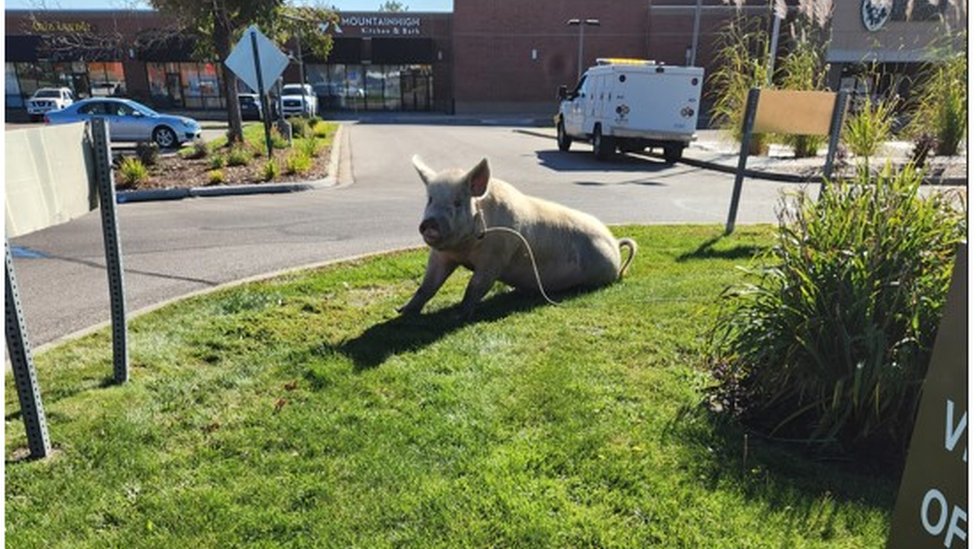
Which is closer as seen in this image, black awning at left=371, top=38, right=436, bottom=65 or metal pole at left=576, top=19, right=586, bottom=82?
metal pole at left=576, top=19, right=586, bottom=82

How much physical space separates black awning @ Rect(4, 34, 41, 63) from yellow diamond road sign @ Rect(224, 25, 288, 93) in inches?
1453

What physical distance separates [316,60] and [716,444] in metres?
47.5

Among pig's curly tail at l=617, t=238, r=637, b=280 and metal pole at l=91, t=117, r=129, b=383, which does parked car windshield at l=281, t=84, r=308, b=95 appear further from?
metal pole at l=91, t=117, r=129, b=383

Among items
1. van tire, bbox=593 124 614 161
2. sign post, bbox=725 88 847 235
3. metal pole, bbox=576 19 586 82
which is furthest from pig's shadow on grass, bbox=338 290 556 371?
metal pole, bbox=576 19 586 82

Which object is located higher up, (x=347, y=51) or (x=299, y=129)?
(x=347, y=51)

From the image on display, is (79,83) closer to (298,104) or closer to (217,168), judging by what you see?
(298,104)

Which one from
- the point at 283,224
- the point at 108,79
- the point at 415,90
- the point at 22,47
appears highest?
the point at 22,47

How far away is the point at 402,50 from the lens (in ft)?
154

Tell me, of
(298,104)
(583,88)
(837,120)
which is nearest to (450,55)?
(298,104)

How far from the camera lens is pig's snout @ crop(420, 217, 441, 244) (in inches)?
180

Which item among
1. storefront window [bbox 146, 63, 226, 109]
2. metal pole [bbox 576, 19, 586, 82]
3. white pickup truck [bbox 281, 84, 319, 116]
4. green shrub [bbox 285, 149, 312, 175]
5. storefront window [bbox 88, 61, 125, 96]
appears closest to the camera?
green shrub [bbox 285, 149, 312, 175]

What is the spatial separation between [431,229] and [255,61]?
11368 mm

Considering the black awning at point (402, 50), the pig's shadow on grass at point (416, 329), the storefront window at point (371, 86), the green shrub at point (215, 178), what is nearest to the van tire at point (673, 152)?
the green shrub at point (215, 178)

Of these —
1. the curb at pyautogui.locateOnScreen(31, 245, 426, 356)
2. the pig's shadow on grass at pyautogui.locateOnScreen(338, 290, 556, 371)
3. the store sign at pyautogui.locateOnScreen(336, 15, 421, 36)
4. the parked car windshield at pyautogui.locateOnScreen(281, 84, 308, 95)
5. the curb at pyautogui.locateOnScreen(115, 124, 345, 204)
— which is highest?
the store sign at pyautogui.locateOnScreen(336, 15, 421, 36)
